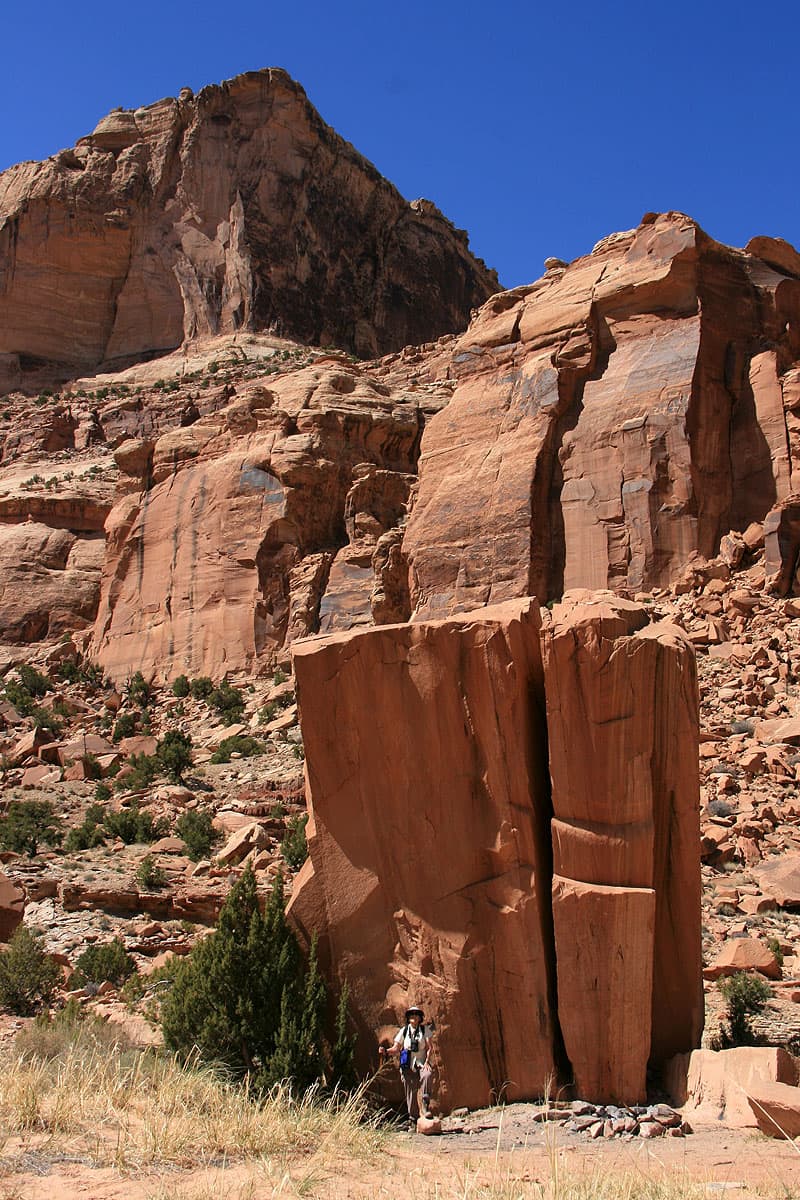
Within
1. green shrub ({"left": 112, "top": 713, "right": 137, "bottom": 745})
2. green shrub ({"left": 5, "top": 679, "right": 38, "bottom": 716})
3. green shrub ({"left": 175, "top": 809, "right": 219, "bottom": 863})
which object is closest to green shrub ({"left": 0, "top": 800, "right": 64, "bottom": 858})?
green shrub ({"left": 175, "top": 809, "right": 219, "bottom": 863})

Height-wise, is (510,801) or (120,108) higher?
(120,108)

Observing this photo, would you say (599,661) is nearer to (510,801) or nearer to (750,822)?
(510,801)

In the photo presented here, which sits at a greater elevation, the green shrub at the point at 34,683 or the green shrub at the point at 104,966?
the green shrub at the point at 34,683

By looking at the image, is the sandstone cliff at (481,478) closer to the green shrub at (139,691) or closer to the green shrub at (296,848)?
the green shrub at (139,691)

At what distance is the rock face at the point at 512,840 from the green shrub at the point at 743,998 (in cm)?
182

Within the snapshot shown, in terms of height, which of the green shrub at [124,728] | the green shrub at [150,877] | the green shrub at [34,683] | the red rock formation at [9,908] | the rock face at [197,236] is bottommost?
the red rock formation at [9,908]

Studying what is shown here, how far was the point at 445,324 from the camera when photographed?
258ft

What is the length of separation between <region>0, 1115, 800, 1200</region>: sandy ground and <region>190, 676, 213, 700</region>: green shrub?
2579cm

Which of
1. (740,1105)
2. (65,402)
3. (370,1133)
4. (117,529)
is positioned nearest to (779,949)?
(740,1105)

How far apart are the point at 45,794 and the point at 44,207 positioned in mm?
59837

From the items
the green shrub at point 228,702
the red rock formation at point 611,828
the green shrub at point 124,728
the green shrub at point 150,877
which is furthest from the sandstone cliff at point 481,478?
the red rock formation at point 611,828

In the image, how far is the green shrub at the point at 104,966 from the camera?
15.7 meters

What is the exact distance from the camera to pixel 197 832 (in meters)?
22.2

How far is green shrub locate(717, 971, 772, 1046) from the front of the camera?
39.5 feet
